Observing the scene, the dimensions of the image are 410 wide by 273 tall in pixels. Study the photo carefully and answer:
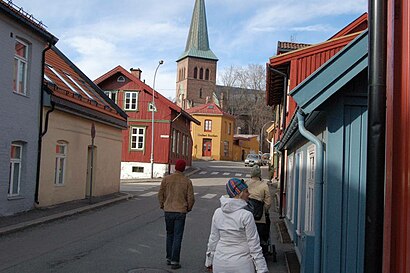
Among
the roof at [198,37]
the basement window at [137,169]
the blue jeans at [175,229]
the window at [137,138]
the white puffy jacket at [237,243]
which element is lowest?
the blue jeans at [175,229]

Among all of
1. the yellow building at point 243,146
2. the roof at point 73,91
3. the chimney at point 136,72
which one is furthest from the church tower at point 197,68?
the roof at point 73,91

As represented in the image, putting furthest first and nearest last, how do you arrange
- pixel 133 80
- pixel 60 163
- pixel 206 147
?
1. pixel 206 147
2. pixel 133 80
3. pixel 60 163

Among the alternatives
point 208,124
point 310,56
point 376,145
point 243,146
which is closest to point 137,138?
point 310,56

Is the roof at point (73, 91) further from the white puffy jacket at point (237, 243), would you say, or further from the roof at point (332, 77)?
the white puffy jacket at point (237, 243)

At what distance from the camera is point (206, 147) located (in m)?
71.9

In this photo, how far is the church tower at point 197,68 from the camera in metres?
99.4

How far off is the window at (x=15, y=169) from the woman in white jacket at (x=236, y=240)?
1097 cm

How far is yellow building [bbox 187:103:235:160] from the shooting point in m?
70.5

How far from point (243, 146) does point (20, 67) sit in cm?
6892

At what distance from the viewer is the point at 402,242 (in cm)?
401

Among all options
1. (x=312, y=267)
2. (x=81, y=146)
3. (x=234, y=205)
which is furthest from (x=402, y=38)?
(x=81, y=146)

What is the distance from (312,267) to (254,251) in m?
2.44

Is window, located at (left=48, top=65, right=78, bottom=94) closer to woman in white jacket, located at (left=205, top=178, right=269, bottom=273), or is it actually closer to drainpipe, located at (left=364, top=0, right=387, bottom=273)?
woman in white jacket, located at (left=205, top=178, right=269, bottom=273)

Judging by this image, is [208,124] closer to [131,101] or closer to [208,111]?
[208,111]
